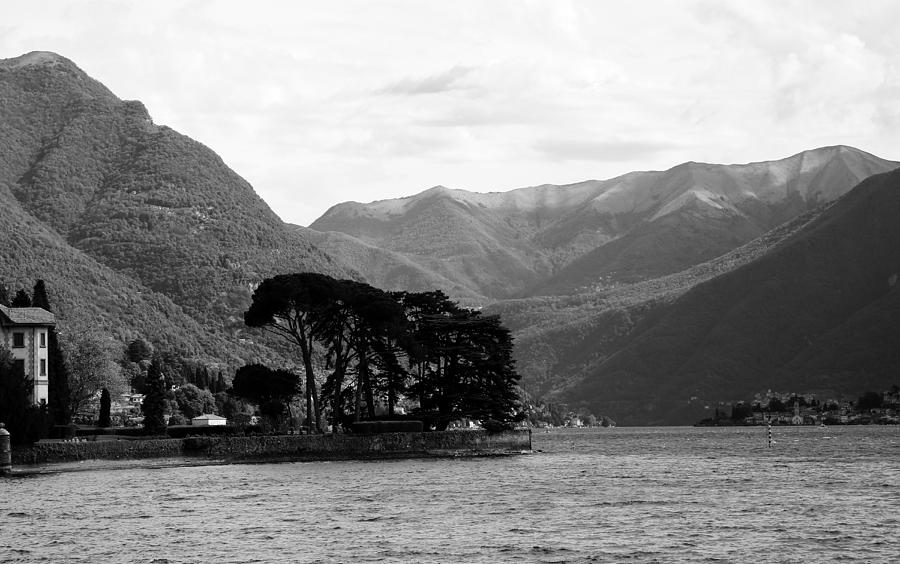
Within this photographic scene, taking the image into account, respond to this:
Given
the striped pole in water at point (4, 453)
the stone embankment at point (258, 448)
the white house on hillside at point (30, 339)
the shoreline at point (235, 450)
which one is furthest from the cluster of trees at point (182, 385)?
the striped pole in water at point (4, 453)

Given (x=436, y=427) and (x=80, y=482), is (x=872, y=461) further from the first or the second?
(x=80, y=482)

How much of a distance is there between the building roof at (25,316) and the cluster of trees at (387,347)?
49.0 feet

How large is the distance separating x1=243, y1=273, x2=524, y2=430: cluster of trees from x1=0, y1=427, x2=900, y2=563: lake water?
1865 cm

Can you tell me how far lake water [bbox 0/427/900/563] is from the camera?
48.2m

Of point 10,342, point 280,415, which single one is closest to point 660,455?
point 280,415

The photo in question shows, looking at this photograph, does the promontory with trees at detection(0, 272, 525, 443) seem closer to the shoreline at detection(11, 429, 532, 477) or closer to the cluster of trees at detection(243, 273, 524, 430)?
the cluster of trees at detection(243, 273, 524, 430)

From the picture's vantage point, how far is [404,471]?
89438mm

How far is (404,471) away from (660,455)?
36623 mm

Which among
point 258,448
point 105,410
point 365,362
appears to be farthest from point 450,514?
point 105,410

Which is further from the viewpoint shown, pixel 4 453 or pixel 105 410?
pixel 105 410

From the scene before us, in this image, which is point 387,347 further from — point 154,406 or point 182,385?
point 182,385

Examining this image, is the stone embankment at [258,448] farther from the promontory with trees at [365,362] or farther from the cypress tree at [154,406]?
the cypress tree at [154,406]

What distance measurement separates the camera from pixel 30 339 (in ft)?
360

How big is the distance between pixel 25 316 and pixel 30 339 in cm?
181
